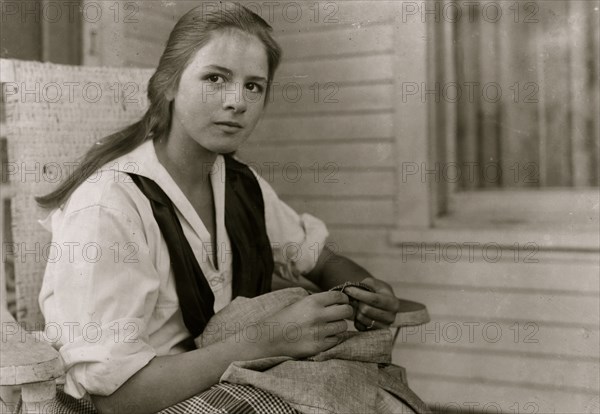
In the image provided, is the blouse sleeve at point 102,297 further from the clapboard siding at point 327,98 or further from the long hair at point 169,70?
the clapboard siding at point 327,98

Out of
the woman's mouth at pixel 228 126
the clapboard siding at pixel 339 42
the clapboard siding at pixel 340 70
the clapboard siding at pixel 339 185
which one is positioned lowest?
the clapboard siding at pixel 339 185

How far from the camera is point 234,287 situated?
164cm

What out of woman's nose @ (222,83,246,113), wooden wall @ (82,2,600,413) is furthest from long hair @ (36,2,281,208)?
wooden wall @ (82,2,600,413)

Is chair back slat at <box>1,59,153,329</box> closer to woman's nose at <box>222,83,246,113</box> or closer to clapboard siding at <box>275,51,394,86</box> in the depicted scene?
woman's nose at <box>222,83,246,113</box>

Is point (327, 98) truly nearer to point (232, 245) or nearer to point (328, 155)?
point (328, 155)

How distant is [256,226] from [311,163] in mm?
875

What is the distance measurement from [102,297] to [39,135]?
0.67 m

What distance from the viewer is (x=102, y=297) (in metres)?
1.27

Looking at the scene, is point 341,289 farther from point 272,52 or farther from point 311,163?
point 311,163

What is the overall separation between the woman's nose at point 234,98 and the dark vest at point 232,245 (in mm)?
239

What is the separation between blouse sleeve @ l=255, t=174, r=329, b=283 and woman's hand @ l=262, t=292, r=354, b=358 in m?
0.45

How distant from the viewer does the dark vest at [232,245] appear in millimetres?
1452

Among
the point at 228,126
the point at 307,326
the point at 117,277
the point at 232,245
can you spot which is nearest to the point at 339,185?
the point at 232,245

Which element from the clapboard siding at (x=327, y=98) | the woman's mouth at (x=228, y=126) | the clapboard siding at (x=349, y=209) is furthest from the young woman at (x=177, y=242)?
the clapboard siding at (x=327, y=98)
